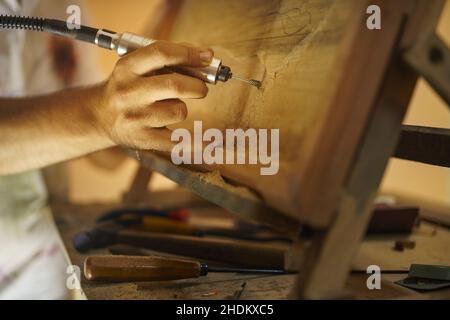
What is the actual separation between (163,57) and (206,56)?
5 cm

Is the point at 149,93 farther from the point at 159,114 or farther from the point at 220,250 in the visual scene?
the point at 220,250

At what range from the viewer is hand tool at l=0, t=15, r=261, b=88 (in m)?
0.60

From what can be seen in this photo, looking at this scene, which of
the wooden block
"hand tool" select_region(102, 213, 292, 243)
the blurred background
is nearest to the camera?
the wooden block

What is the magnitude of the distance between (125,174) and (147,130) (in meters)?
1.57

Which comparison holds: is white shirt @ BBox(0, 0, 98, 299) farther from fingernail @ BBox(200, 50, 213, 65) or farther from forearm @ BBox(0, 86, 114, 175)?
fingernail @ BBox(200, 50, 213, 65)

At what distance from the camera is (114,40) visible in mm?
650

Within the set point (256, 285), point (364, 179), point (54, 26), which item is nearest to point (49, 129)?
point (54, 26)

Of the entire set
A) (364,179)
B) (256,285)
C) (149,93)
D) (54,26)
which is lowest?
(256,285)

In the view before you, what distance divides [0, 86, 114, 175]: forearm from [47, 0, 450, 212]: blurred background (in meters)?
0.69

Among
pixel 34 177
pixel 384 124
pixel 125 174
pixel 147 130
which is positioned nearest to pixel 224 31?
pixel 147 130

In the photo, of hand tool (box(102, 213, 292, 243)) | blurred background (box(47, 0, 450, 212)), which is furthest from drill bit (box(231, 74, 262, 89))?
blurred background (box(47, 0, 450, 212))

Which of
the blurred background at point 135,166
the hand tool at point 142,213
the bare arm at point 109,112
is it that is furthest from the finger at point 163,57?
the blurred background at point 135,166
